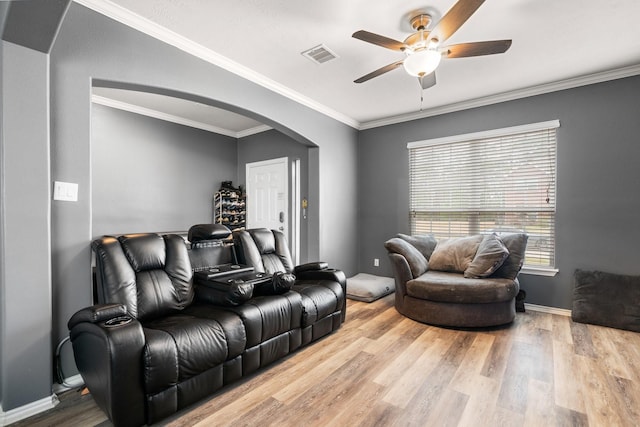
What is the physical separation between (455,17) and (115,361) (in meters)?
2.74

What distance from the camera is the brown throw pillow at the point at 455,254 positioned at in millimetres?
3568

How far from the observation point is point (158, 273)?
7.42 feet

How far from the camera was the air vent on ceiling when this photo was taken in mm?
2802

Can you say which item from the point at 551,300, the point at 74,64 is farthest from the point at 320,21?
the point at 551,300

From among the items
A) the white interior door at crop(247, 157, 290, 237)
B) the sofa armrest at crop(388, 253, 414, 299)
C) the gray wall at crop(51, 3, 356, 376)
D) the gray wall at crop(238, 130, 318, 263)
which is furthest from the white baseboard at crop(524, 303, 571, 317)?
the gray wall at crop(51, 3, 356, 376)

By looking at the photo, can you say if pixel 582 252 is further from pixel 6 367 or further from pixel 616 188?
pixel 6 367

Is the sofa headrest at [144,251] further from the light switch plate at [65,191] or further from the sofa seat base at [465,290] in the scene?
the sofa seat base at [465,290]

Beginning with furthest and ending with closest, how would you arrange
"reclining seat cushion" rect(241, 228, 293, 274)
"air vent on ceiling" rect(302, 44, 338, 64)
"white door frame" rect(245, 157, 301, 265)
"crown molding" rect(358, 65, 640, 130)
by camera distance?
"white door frame" rect(245, 157, 301, 265) < "crown molding" rect(358, 65, 640, 130) < "reclining seat cushion" rect(241, 228, 293, 274) < "air vent on ceiling" rect(302, 44, 338, 64)

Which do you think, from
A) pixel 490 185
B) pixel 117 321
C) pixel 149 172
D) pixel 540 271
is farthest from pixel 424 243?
pixel 149 172

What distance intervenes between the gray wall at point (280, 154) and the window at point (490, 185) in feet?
5.44

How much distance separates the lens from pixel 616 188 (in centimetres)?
322

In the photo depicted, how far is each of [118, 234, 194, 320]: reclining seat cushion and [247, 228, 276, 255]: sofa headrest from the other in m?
0.77

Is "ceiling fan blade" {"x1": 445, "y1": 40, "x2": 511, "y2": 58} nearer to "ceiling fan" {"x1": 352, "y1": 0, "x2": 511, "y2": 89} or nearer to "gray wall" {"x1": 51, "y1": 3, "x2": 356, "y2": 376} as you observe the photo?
"ceiling fan" {"x1": 352, "y1": 0, "x2": 511, "y2": 89}

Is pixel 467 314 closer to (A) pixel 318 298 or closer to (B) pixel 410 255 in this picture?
(B) pixel 410 255
